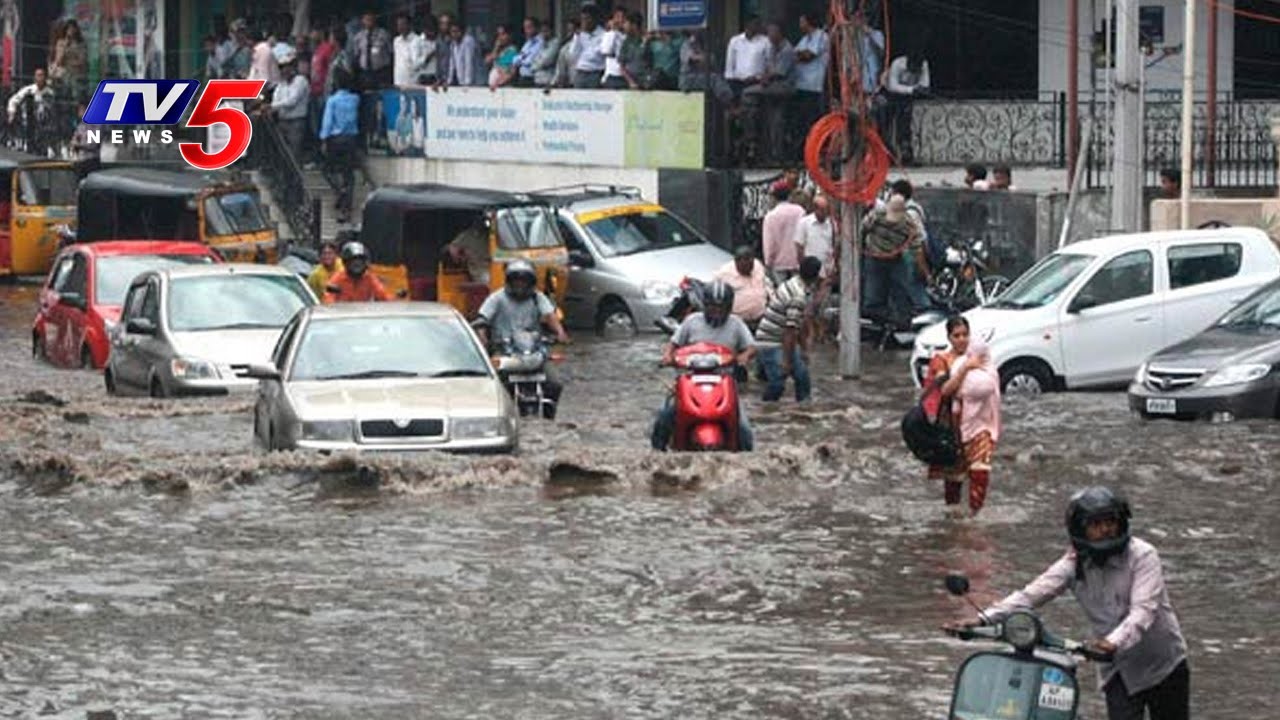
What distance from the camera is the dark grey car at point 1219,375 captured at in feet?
78.7

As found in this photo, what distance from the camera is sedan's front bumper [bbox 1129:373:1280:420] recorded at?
24.0 metres

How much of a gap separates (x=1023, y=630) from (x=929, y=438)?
29.1 ft

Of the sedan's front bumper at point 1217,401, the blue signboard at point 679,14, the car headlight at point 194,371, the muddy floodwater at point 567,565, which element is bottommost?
the muddy floodwater at point 567,565

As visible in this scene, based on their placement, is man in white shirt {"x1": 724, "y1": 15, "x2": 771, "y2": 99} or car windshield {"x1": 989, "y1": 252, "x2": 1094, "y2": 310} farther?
Result: man in white shirt {"x1": 724, "y1": 15, "x2": 771, "y2": 99}

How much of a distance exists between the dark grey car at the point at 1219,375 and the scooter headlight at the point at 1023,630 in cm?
1417

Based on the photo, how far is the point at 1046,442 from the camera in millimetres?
23656

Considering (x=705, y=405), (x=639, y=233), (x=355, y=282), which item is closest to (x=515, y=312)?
(x=705, y=405)

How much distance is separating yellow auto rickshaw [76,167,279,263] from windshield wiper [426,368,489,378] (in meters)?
17.6

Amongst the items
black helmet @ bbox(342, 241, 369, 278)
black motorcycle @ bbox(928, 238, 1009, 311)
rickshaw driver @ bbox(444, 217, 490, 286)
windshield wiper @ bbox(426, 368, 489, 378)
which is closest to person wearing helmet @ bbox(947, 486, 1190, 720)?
windshield wiper @ bbox(426, 368, 489, 378)

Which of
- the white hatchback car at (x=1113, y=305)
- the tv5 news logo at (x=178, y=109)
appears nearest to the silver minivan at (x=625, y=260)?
the white hatchback car at (x=1113, y=305)

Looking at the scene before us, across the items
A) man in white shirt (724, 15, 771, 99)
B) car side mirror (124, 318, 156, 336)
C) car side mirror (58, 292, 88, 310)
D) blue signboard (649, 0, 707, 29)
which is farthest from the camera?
blue signboard (649, 0, 707, 29)

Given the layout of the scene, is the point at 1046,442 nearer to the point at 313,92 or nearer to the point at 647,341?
the point at 647,341

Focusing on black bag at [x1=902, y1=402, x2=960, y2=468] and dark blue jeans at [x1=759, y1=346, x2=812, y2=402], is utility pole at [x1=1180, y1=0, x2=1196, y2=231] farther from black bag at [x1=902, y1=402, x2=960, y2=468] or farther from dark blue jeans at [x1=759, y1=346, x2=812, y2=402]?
black bag at [x1=902, y1=402, x2=960, y2=468]

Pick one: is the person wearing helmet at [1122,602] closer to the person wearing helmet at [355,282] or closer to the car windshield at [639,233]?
the person wearing helmet at [355,282]
